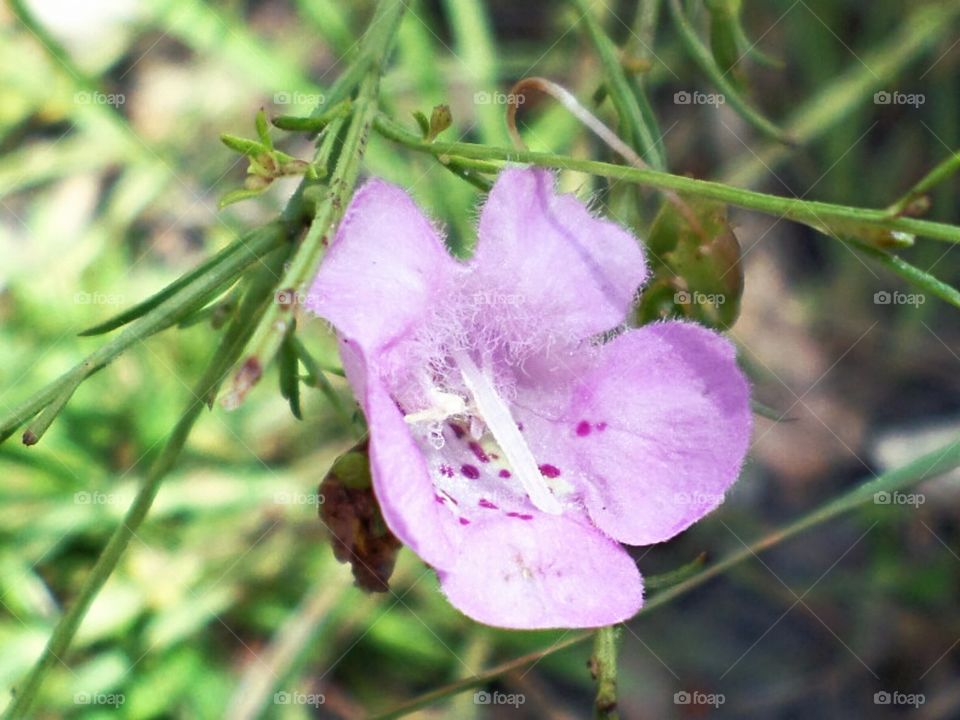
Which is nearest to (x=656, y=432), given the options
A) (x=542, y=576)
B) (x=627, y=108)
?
(x=542, y=576)

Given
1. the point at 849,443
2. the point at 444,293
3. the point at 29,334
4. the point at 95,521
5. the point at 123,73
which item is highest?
the point at 444,293

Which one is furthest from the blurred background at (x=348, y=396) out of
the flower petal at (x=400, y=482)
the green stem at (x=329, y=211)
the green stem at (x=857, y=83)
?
the flower petal at (x=400, y=482)

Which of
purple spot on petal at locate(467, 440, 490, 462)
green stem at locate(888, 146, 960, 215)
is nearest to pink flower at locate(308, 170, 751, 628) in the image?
purple spot on petal at locate(467, 440, 490, 462)

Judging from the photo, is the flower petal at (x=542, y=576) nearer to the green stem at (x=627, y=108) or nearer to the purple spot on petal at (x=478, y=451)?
the purple spot on petal at (x=478, y=451)

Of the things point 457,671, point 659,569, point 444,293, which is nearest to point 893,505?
point 659,569

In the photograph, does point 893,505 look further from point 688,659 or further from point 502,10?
point 502,10
